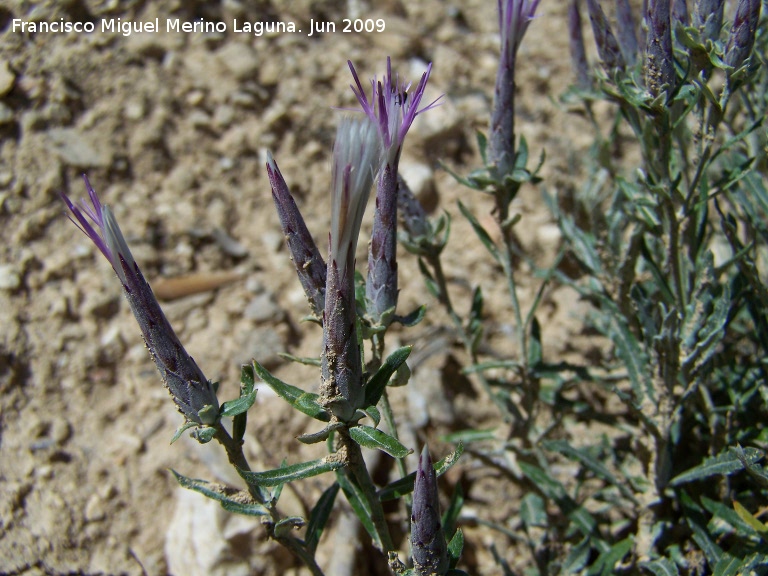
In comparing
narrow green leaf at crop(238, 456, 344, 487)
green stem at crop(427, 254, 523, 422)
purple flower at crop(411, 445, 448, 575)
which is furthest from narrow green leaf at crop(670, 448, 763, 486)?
narrow green leaf at crop(238, 456, 344, 487)

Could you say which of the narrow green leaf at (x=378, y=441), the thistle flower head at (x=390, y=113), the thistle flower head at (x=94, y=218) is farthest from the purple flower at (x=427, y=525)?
the thistle flower head at (x=94, y=218)

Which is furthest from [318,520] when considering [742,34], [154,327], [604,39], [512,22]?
[742,34]

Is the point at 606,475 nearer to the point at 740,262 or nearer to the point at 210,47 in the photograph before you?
the point at 740,262

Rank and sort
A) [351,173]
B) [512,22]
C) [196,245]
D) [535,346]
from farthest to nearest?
[196,245] < [535,346] < [512,22] < [351,173]

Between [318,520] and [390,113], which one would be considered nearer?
[390,113]

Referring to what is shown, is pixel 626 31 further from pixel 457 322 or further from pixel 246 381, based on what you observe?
pixel 246 381

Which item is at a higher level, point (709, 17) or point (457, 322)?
point (709, 17)

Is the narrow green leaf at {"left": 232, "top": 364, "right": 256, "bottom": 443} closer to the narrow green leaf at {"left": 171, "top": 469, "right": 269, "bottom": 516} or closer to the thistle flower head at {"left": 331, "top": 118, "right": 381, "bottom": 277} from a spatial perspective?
the narrow green leaf at {"left": 171, "top": 469, "right": 269, "bottom": 516}
